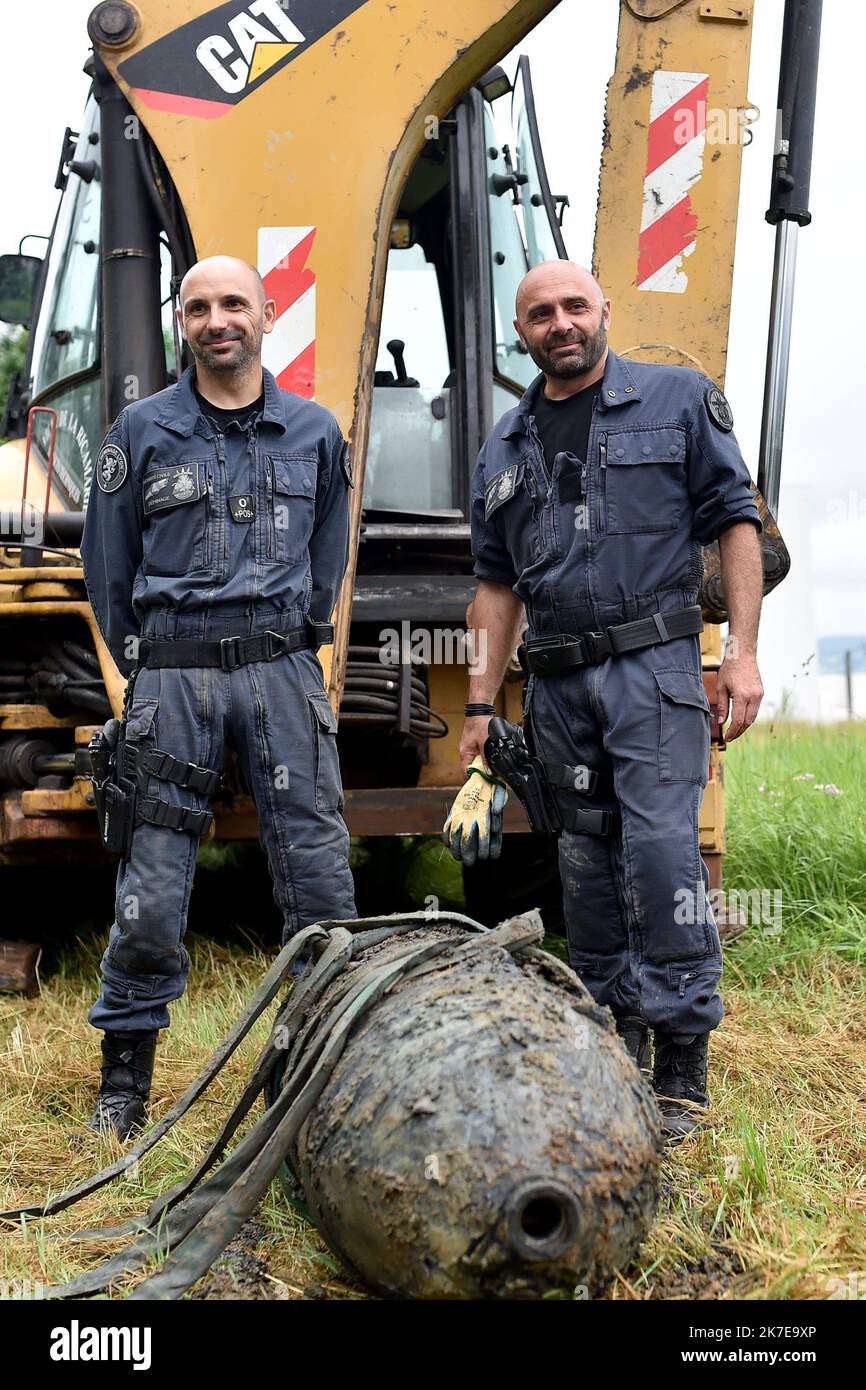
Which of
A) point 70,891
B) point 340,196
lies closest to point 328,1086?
point 340,196

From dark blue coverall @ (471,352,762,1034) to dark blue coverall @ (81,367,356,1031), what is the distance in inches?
18.1

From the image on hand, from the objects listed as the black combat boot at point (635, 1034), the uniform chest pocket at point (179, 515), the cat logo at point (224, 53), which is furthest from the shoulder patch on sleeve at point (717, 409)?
the cat logo at point (224, 53)

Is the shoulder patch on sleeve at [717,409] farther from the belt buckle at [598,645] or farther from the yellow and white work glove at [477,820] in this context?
the yellow and white work glove at [477,820]

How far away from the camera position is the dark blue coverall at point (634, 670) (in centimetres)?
269

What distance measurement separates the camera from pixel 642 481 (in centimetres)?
279

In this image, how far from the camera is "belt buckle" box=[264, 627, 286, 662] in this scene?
2.85 metres

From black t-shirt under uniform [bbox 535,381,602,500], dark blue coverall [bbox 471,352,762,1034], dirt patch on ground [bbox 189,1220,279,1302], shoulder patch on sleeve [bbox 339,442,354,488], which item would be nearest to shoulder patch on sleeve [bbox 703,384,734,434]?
dark blue coverall [bbox 471,352,762,1034]

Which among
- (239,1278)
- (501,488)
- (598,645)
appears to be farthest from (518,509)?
(239,1278)

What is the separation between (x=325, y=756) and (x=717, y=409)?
1085mm

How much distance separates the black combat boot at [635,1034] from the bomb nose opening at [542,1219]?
1141 mm

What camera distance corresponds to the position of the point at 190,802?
288 cm

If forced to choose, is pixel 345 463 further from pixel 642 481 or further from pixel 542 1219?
pixel 542 1219

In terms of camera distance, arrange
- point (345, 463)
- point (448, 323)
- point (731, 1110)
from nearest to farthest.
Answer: point (731, 1110)
point (345, 463)
point (448, 323)
